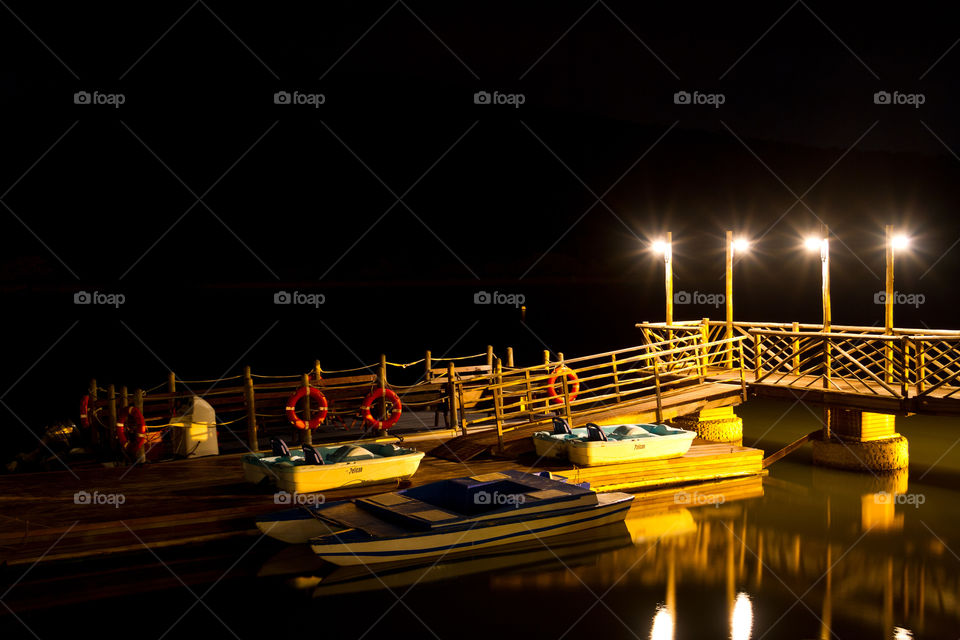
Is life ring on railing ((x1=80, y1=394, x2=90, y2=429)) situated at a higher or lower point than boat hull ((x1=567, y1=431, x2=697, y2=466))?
higher

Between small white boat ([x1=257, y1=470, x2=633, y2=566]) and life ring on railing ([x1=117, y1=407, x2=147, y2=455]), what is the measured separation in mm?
3657

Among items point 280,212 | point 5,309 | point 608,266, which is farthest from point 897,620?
point 280,212

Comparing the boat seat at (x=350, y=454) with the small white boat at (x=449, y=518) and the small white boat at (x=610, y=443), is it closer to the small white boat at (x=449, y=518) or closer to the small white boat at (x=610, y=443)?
the small white boat at (x=449, y=518)

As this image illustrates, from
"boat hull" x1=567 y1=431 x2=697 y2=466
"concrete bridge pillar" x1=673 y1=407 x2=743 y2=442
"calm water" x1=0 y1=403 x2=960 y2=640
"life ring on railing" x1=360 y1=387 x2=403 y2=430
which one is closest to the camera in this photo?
"calm water" x1=0 y1=403 x2=960 y2=640

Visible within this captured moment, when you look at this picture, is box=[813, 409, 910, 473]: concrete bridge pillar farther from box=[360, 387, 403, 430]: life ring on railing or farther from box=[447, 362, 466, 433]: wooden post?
box=[360, 387, 403, 430]: life ring on railing

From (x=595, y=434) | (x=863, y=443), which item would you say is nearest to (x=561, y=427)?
(x=595, y=434)

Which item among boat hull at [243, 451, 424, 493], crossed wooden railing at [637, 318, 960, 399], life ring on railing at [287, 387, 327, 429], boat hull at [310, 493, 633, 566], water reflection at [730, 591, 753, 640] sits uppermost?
crossed wooden railing at [637, 318, 960, 399]

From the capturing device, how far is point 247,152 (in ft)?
302

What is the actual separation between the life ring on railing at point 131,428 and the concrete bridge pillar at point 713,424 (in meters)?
9.65

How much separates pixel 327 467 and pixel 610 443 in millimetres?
4157

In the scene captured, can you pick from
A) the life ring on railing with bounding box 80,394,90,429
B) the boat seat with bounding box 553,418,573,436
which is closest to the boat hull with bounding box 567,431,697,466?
the boat seat with bounding box 553,418,573,436

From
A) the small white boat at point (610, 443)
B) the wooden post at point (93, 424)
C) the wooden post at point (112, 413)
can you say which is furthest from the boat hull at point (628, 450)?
the wooden post at point (93, 424)

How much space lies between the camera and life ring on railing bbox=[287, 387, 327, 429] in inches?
527

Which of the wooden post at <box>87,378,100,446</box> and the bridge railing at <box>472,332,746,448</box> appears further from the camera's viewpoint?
the bridge railing at <box>472,332,746,448</box>
